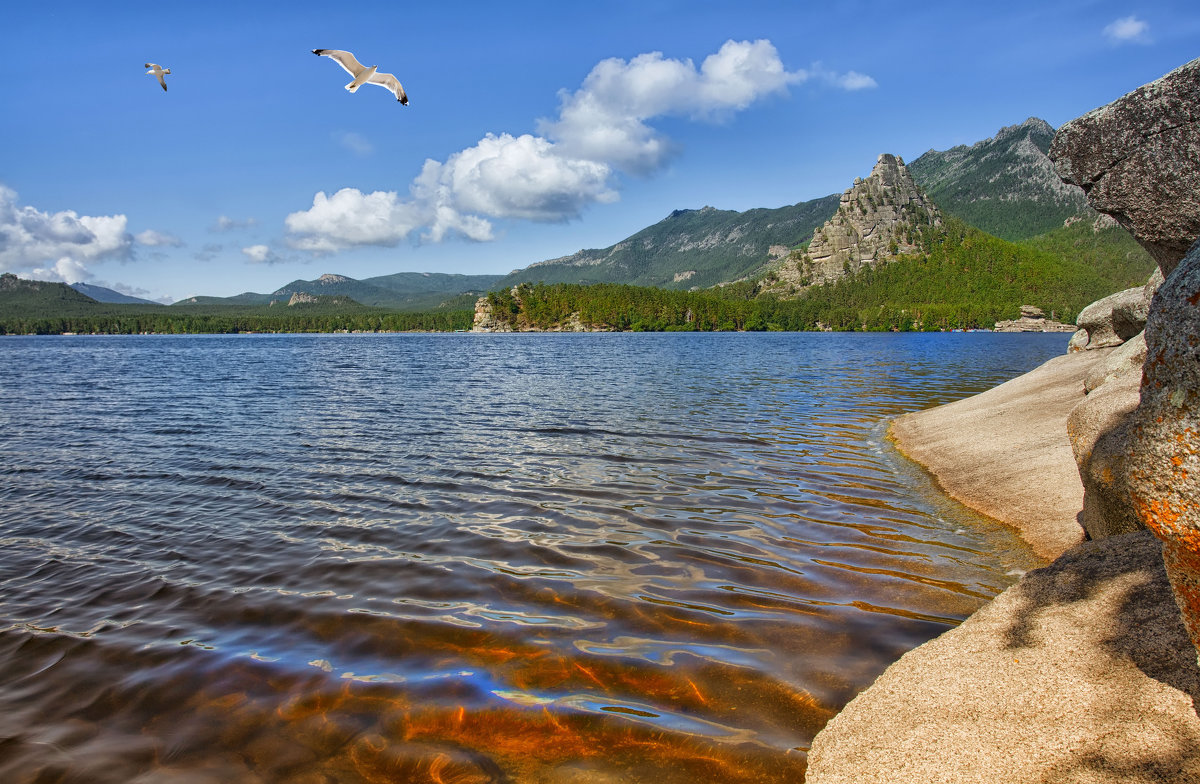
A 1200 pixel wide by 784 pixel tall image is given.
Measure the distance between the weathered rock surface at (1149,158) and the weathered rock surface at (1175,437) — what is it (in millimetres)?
3497

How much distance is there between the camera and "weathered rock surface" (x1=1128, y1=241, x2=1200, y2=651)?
3.46m

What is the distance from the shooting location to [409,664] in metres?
7.28

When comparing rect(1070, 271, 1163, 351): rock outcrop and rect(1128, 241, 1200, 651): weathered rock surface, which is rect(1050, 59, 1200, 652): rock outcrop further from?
rect(1070, 271, 1163, 351): rock outcrop

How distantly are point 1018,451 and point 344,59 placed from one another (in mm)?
20100

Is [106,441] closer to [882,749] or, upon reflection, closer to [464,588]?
[464,588]

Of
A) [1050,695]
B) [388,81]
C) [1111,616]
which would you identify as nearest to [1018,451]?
[1111,616]

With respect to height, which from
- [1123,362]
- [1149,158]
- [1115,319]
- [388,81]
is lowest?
[1123,362]

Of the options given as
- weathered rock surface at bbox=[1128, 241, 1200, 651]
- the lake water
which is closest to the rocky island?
weathered rock surface at bbox=[1128, 241, 1200, 651]

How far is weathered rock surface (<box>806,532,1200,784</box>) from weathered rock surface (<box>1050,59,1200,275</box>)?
3.20 metres

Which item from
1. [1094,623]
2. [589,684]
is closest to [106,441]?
[589,684]

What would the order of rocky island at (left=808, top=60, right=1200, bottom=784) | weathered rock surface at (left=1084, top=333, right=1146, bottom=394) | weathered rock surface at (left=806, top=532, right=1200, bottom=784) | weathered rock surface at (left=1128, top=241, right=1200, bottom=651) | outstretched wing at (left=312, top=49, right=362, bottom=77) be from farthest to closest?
outstretched wing at (left=312, top=49, right=362, bottom=77) < weathered rock surface at (left=1084, top=333, right=1146, bottom=394) < weathered rock surface at (left=806, top=532, right=1200, bottom=784) < rocky island at (left=808, top=60, right=1200, bottom=784) < weathered rock surface at (left=1128, top=241, right=1200, bottom=651)

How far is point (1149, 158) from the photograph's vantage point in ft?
21.3

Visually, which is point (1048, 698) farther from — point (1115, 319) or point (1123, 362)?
point (1115, 319)

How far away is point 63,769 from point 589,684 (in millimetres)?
4863
